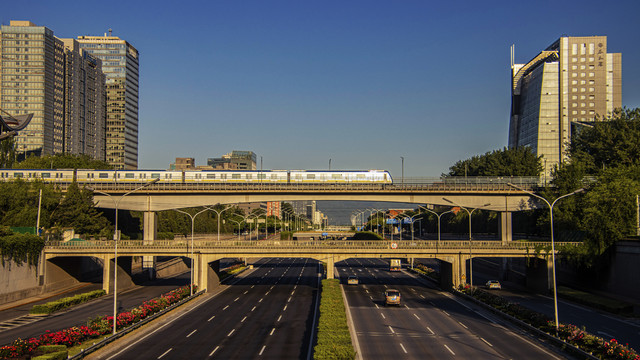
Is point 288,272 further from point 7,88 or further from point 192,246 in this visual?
point 7,88

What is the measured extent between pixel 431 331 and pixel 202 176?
58.4m

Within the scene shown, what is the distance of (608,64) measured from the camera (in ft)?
641

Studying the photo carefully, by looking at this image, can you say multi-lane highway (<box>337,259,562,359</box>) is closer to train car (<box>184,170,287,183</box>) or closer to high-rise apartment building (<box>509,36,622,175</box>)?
train car (<box>184,170,287,183</box>)

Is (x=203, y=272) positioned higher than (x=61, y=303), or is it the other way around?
(x=203, y=272)

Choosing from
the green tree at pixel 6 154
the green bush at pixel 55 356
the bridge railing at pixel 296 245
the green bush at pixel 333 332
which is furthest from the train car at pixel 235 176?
the green tree at pixel 6 154

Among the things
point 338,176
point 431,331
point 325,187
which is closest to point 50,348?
point 431,331

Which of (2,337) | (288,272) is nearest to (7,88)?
(288,272)

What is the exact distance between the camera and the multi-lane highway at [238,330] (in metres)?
35.2

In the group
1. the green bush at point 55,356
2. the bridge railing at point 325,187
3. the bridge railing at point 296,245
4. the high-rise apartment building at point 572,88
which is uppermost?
the high-rise apartment building at point 572,88

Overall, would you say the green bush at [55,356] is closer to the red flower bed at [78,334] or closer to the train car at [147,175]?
the red flower bed at [78,334]

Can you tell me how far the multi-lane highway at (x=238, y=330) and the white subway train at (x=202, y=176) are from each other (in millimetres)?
25282

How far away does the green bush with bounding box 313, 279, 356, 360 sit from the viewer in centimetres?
3008

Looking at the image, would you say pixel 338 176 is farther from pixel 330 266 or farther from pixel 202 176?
pixel 330 266

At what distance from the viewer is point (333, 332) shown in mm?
36938
